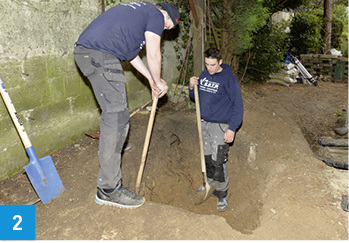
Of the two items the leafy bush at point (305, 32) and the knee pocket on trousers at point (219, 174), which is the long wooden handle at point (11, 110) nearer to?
the knee pocket on trousers at point (219, 174)

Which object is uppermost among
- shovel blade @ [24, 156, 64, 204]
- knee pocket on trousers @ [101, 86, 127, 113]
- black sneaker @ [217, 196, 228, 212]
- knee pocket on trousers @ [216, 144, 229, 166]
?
knee pocket on trousers @ [101, 86, 127, 113]

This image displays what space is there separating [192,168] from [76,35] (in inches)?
106

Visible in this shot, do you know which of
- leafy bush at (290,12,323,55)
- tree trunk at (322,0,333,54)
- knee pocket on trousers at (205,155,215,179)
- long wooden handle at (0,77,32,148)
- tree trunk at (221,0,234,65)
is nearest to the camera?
long wooden handle at (0,77,32,148)

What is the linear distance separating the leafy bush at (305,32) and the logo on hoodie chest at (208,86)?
9.65m

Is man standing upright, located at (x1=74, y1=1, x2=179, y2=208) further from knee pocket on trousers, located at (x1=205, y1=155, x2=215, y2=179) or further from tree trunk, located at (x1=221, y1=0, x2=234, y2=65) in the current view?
tree trunk, located at (x1=221, y1=0, x2=234, y2=65)

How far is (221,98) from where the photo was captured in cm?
383

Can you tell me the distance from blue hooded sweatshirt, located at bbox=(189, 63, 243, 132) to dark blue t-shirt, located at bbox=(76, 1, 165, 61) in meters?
1.40

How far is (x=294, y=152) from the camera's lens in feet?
13.3

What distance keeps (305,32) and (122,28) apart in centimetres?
1137

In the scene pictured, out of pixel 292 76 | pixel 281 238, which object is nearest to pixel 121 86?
pixel 281 238

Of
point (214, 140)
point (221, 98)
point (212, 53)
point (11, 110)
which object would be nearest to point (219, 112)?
point (221, 98)

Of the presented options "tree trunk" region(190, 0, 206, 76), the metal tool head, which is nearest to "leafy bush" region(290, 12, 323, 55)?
"tree trunk" region(190, 0, 206, 76)

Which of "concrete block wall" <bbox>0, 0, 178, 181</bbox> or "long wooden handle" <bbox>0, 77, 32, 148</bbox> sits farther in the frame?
"concrete block wall" <bbox>0, 0, 178, 181</bbox>

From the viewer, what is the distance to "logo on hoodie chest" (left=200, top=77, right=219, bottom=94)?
12.5ft
